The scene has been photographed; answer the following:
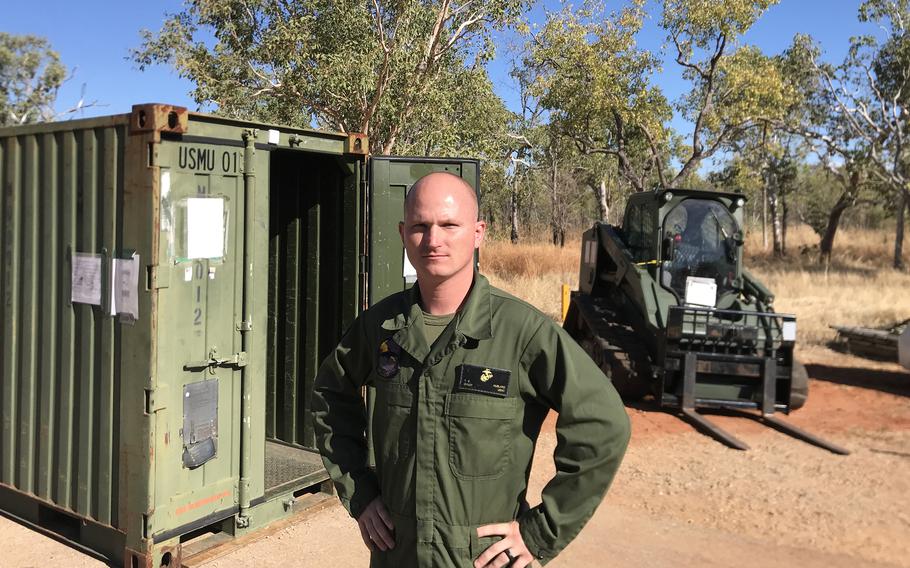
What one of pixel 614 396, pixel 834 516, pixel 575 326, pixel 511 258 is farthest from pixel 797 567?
pixel 511 258

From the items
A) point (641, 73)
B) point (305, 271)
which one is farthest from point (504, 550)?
point (641, 73)

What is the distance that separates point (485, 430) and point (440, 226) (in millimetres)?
538

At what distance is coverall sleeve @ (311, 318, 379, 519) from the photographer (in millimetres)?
2195

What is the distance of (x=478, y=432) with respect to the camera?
1959 mm

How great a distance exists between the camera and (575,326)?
1088 centimetres

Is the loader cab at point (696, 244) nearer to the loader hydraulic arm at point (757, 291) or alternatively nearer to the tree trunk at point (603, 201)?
the loader hydraulic arm at point (757, 291)

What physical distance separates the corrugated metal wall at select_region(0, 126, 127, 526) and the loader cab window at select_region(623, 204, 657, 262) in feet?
21.2

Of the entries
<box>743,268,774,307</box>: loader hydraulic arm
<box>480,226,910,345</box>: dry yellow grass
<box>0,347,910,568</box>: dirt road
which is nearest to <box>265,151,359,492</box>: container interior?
<box>0,347,910,568</box>: dirt road

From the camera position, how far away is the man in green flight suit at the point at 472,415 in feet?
6.33

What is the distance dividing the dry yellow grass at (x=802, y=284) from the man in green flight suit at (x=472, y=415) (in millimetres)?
11776

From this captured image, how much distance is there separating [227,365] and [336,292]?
1.32m

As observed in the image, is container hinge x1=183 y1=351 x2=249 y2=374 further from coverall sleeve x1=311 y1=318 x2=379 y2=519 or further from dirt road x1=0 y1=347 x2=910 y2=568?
coverall sleeve x1=311 y1=318 x2=379 y2=519

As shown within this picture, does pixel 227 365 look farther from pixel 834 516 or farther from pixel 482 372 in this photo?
pixel 834 516

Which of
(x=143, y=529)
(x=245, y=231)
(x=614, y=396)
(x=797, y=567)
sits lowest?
(x=797, y=567)
